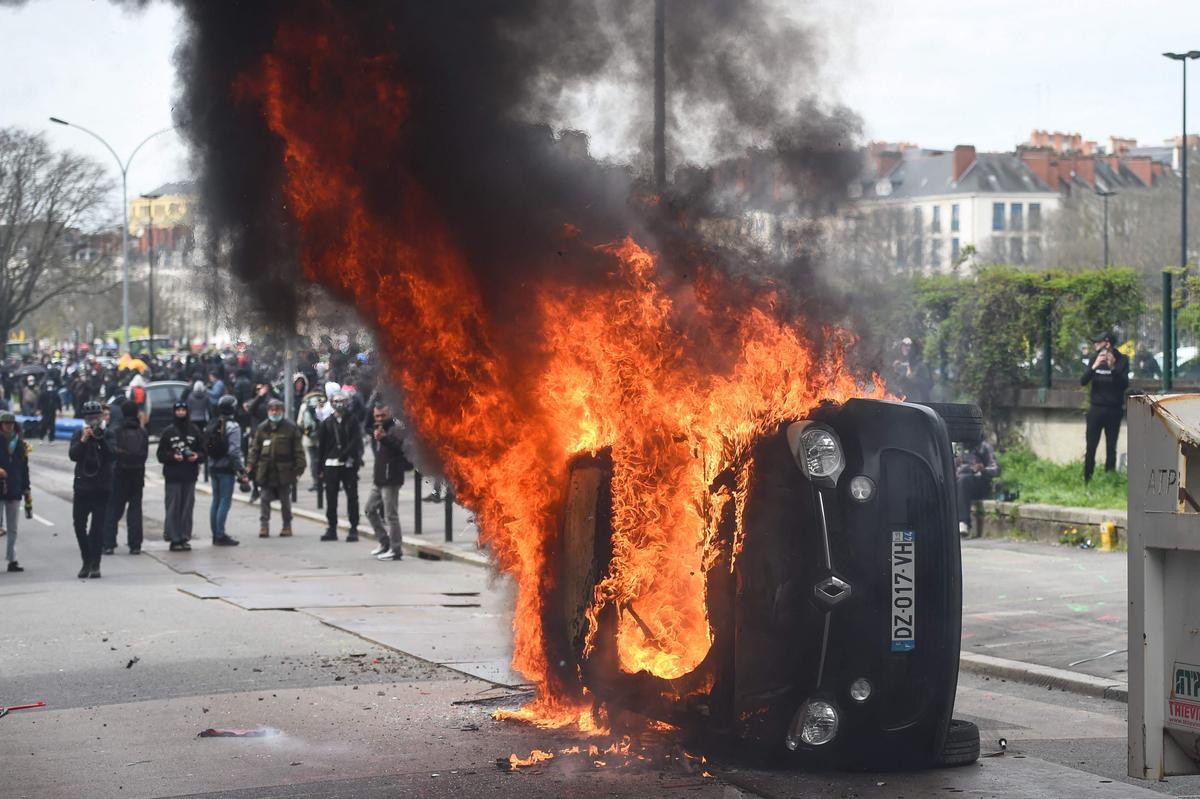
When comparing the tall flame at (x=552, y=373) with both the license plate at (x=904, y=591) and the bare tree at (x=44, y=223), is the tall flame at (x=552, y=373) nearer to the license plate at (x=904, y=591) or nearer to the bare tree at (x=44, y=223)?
the license plate at (x=904, y=591)

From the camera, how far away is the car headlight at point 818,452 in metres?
6.24

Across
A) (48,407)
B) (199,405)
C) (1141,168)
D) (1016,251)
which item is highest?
(1141,168)

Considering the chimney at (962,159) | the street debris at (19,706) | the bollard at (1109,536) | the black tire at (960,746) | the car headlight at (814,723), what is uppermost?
the chimney at (962,159)

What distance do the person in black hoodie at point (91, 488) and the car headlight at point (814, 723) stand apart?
1032 centimetres

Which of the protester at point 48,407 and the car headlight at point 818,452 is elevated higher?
the protester at point 48,407

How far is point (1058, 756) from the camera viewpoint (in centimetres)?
700

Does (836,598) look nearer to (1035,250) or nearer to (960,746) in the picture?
(960,746)

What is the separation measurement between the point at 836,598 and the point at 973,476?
10.4 meters

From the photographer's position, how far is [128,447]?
16.7m

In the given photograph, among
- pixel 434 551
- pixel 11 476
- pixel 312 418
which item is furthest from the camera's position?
pixel 312 418

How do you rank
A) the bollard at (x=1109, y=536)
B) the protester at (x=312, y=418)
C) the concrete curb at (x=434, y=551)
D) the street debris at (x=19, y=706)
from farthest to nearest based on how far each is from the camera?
the protester at (x=312, y=418), the concrete curb at (x=434, y=551), the bollard at (x=1109, y=536), the street debris at (x=19, y=706)

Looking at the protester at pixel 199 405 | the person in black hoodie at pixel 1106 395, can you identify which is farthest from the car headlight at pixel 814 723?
the protester at pixel 199 405

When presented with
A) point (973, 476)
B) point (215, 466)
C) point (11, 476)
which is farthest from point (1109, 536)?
point (11, 476)

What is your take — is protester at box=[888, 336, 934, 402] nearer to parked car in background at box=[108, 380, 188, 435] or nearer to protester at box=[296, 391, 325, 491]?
protester at box=[296, 391, 325, 491]
